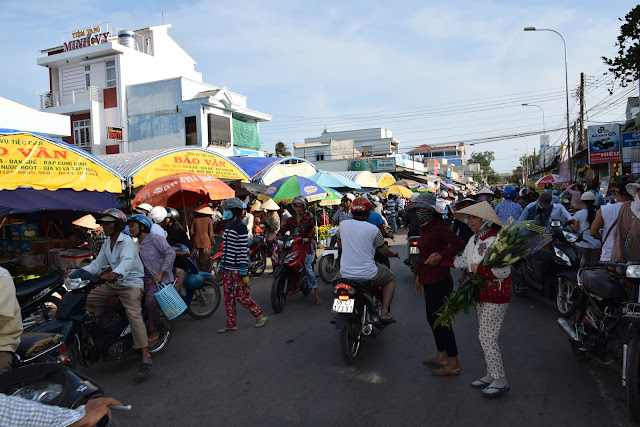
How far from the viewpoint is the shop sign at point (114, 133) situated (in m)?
23.7

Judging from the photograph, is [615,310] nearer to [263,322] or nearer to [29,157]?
[263,322]

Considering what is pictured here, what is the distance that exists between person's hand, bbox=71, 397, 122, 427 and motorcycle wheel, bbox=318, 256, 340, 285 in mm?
6702

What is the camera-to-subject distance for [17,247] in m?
10.9

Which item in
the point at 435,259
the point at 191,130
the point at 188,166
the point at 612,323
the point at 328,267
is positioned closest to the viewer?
the point at 612,323

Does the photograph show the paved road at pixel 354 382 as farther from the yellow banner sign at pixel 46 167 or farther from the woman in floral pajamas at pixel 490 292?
the yellow banner sign at pixel 46 167

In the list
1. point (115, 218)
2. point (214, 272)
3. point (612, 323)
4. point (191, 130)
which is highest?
point (191, 130)

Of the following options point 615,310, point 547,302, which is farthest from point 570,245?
point 615,310

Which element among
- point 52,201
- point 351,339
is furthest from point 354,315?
point 52,201

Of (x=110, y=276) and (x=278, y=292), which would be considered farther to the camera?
(x=278, y=292)

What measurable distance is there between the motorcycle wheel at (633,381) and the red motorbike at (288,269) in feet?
14.9

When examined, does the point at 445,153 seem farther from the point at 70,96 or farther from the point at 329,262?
the point at 329,262

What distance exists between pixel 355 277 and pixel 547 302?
150 inches

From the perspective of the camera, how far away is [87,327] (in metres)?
4.45

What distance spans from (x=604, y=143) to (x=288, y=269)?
14.5 metres
